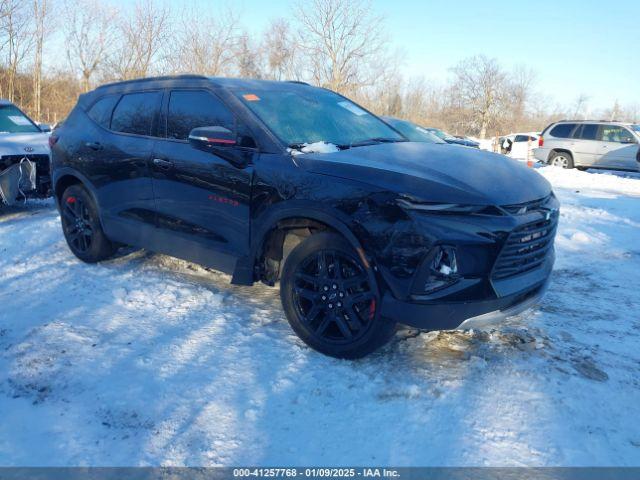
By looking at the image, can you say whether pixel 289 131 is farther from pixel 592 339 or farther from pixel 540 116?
pixel 540 116

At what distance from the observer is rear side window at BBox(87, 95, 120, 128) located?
15.4 ft

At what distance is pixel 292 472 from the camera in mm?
2201

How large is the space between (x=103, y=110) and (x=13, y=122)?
447 cm

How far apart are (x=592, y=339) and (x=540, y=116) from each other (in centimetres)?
6710

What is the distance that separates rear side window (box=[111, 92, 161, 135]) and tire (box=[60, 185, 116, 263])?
0.87 meters

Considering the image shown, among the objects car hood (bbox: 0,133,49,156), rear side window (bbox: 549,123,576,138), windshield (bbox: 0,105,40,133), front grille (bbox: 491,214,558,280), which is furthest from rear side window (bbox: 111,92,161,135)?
rear side window (bbox: 549,123,576,138)

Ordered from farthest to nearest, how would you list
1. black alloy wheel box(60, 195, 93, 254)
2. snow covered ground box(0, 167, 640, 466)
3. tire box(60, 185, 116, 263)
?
1. black alloy wheel box(60, 195, 93, 254)
2. tire box(60, 185, 116, 263)
3. snow covered ground box(0, 167, 640, 466)

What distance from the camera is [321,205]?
3.01 m

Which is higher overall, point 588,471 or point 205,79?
point 205,79

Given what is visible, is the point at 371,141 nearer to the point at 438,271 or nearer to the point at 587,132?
the point at 438,271

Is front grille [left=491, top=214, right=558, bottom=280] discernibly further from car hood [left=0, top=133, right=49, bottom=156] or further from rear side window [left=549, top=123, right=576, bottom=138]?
rear side window [left=549, top=123, right=576, bottom=138]

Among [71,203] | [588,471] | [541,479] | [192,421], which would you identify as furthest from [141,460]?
[71,203]

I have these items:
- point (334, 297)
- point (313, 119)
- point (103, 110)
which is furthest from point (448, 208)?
point (103, 110)

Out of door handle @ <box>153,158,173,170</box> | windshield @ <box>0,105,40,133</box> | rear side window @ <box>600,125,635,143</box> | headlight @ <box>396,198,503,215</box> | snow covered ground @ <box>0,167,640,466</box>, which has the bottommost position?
snow covered ground @ <box>0,167,640,466</box>
